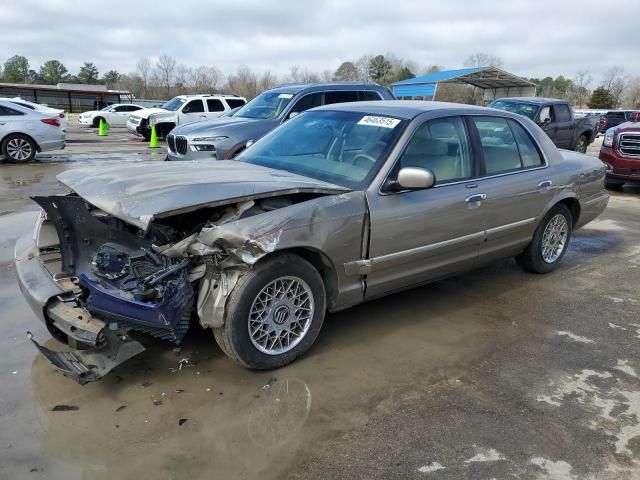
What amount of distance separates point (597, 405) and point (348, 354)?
1.64 metres

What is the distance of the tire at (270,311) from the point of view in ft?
10.8

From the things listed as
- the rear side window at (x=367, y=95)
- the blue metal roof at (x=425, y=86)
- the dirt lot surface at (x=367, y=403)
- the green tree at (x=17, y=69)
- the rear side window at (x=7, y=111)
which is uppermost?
the green tree at (x=17, y=69)

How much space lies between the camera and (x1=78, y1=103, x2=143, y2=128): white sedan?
1151 inches

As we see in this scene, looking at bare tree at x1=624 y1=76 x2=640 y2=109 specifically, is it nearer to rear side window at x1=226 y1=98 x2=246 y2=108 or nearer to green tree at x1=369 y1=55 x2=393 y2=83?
green tree at x1=369 y1=55 x2=393 y2=83

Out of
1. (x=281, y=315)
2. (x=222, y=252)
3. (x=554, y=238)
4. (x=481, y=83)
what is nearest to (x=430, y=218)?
(x=281, y=315)

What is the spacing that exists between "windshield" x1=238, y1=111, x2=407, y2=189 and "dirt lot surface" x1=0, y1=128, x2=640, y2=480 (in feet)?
4.15

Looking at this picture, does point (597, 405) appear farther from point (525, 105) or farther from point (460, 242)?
point (525, 105)

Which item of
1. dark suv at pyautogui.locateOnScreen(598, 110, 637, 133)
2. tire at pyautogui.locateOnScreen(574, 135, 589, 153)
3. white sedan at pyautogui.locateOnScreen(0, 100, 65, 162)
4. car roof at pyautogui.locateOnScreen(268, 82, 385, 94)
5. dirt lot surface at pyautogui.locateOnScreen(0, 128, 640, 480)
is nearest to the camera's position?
dirt lot surface at pyautogui.locateOnScreen(0, 128, 640, 480)

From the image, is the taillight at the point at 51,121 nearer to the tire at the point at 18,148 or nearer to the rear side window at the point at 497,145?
the tire at the point at 18,148

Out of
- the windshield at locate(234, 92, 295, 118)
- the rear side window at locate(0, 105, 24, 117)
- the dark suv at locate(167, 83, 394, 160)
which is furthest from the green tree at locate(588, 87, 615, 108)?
the rear side window at locate(0, 105, 24, 117)

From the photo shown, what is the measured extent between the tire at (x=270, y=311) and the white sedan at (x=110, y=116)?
28.4 metres

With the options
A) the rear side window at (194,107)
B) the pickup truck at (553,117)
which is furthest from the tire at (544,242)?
the rear side window at (194,107)

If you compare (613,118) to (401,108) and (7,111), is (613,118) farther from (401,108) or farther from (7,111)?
(401,108)

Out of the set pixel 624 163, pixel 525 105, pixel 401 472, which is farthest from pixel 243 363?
Result: pixel 525 105
